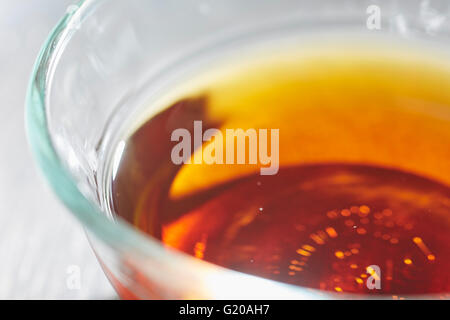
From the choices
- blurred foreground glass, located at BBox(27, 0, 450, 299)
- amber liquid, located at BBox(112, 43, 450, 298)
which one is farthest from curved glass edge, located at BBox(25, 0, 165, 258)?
amber liquid, located at BBox(112, 43, 450, 298)

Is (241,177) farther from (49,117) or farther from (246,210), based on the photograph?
(49,117)

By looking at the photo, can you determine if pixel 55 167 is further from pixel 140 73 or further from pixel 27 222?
pixel 27 222

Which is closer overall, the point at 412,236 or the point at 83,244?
the point at 412,236

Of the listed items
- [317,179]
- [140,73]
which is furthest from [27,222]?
[317,179]

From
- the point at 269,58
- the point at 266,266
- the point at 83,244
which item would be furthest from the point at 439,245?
the point at 83,244

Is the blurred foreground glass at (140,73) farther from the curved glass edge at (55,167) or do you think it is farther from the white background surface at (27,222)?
the white background surface at (27,222)

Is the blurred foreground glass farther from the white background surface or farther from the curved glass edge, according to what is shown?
the white background surface

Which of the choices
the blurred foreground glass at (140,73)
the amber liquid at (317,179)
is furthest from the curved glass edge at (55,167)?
the amber liquid at (317,179)
